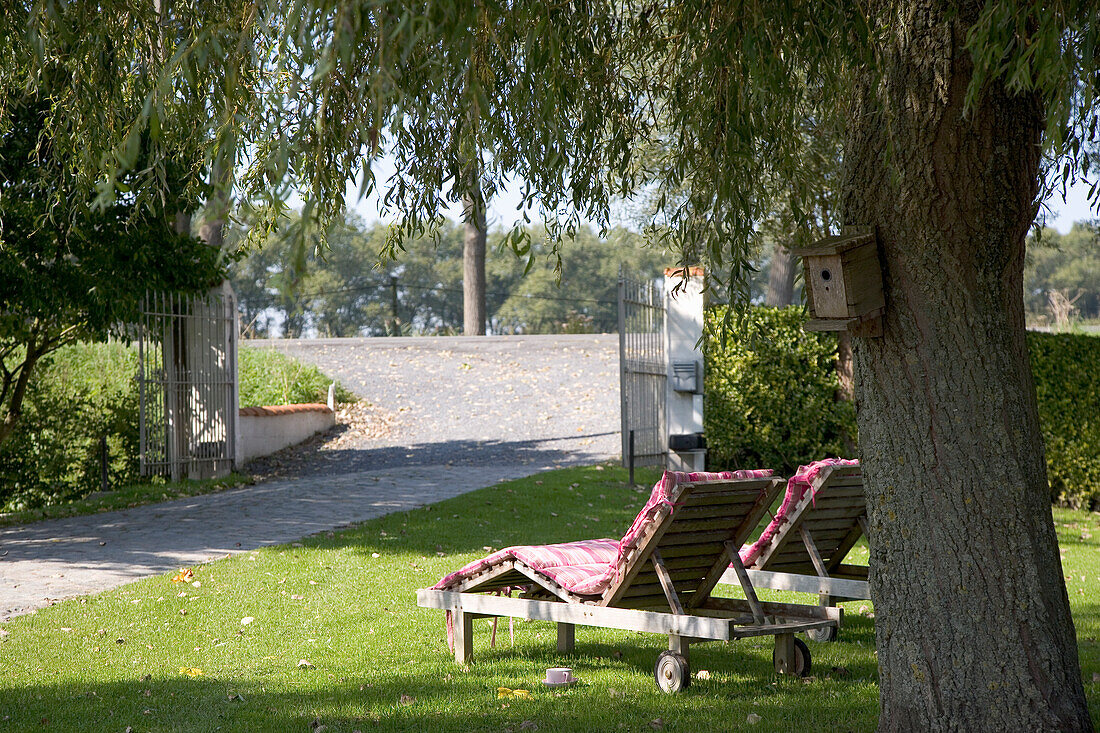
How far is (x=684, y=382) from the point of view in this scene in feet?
45.1

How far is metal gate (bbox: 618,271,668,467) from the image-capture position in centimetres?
1332

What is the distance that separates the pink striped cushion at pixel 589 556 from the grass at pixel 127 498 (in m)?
7.43

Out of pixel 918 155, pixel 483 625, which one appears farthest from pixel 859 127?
pixel 483 625

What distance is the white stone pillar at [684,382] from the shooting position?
44.8ft

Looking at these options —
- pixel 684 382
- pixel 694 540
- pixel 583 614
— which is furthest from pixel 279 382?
pixel 694 540

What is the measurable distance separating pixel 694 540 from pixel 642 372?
28.9 ft

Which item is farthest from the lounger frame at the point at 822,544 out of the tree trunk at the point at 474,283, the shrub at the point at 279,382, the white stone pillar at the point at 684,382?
the tree trunk at the point at 474,283

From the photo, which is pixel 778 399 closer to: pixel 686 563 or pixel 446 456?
pixel 446 456

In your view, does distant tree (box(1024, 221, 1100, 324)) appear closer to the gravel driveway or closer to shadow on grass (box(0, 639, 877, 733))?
the gravel driveway

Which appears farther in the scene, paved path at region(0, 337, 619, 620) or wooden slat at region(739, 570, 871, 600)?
paved path at region(0, 337, 619, 620)

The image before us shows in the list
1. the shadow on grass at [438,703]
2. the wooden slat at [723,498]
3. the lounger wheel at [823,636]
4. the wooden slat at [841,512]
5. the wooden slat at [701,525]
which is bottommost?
the lounger wheel at [823,636]

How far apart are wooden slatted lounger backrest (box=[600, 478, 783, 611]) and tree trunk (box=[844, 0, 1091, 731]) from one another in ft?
4.43

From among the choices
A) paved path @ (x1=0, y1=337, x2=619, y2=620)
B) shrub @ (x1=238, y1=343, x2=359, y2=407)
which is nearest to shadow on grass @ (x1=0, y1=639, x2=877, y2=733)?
paved path @ (x1=0, y1=337, x2=619, y2=620)

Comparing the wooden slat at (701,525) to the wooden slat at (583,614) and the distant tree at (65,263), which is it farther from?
the distant tree at (65,263)
